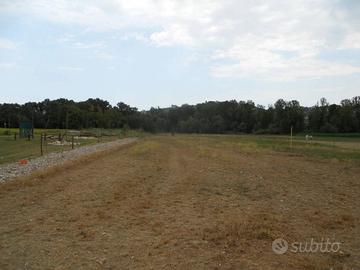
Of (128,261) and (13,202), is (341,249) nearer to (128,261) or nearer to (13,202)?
(128,261)

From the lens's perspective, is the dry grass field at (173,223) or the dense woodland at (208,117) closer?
the dry grass field at (173,223)

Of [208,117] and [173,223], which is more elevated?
[208,117]

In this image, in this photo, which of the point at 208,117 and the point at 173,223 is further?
the point at 208,117

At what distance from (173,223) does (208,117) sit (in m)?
145

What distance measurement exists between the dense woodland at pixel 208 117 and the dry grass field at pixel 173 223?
274 feet

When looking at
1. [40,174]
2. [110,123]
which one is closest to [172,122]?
[110,123]

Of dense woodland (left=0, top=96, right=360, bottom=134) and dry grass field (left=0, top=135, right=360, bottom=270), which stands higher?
dense woodland (left=0, top=96, right=360, bottom=134)

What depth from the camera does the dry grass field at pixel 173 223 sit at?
17.9 feet

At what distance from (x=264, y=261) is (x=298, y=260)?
0.47m

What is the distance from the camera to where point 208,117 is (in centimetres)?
15238

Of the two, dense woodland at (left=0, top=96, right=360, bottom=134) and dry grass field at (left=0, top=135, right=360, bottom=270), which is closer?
dry grass field at (left=0, top=135, right=360, bottom=270)

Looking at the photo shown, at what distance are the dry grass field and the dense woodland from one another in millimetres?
83633

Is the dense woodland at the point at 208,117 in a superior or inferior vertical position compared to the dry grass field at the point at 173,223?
superior

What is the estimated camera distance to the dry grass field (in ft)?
17.9
